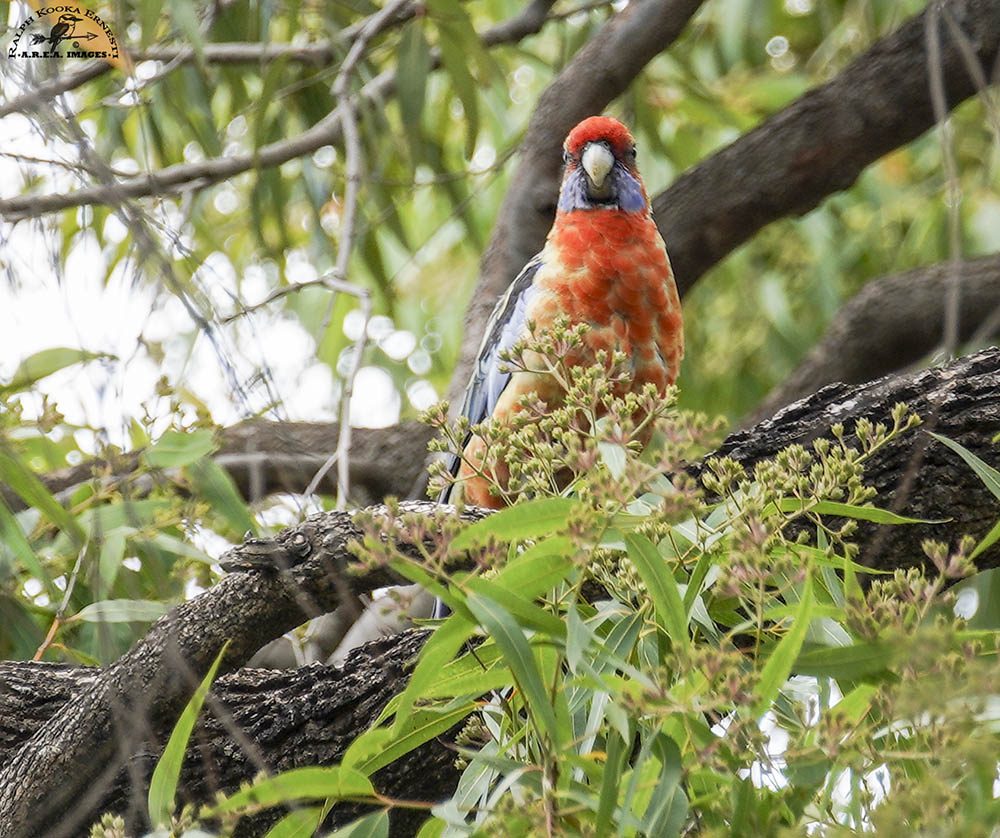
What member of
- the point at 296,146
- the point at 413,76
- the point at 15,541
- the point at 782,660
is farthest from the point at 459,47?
the point at 782,660

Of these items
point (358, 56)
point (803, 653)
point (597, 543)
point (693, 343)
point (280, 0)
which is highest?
point (280, 0)

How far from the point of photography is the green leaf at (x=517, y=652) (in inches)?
40.1

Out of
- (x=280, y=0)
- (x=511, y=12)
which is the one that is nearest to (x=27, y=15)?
(x=280, y=0)

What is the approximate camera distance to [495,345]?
2.63m

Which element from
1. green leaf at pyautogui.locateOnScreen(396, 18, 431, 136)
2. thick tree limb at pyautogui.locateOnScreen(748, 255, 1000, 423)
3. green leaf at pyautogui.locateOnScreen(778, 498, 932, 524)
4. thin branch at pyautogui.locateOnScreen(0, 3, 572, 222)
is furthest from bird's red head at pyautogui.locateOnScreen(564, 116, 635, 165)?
green leaf at pyautogui.locateOnScreen(778, 498, 932, 524)

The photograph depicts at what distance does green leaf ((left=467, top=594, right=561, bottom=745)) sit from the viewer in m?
1.02

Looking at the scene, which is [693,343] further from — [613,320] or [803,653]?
[803,653]

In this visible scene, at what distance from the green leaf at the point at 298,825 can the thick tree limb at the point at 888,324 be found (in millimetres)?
2061

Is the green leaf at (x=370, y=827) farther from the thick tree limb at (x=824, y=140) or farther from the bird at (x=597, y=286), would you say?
the thick tree limb at (x=824, y=140)

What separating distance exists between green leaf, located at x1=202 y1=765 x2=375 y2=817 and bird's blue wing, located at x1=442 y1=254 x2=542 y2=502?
1.40 metres

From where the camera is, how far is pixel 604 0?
3.51m

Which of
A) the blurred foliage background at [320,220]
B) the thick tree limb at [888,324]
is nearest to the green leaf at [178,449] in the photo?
the blurred foliage background at [320,220]

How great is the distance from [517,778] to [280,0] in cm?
230

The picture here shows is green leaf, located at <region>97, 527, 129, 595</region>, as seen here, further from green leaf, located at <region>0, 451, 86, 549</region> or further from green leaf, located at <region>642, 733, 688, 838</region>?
green leaf, located at <region>642, 733, 688, 838</region>
